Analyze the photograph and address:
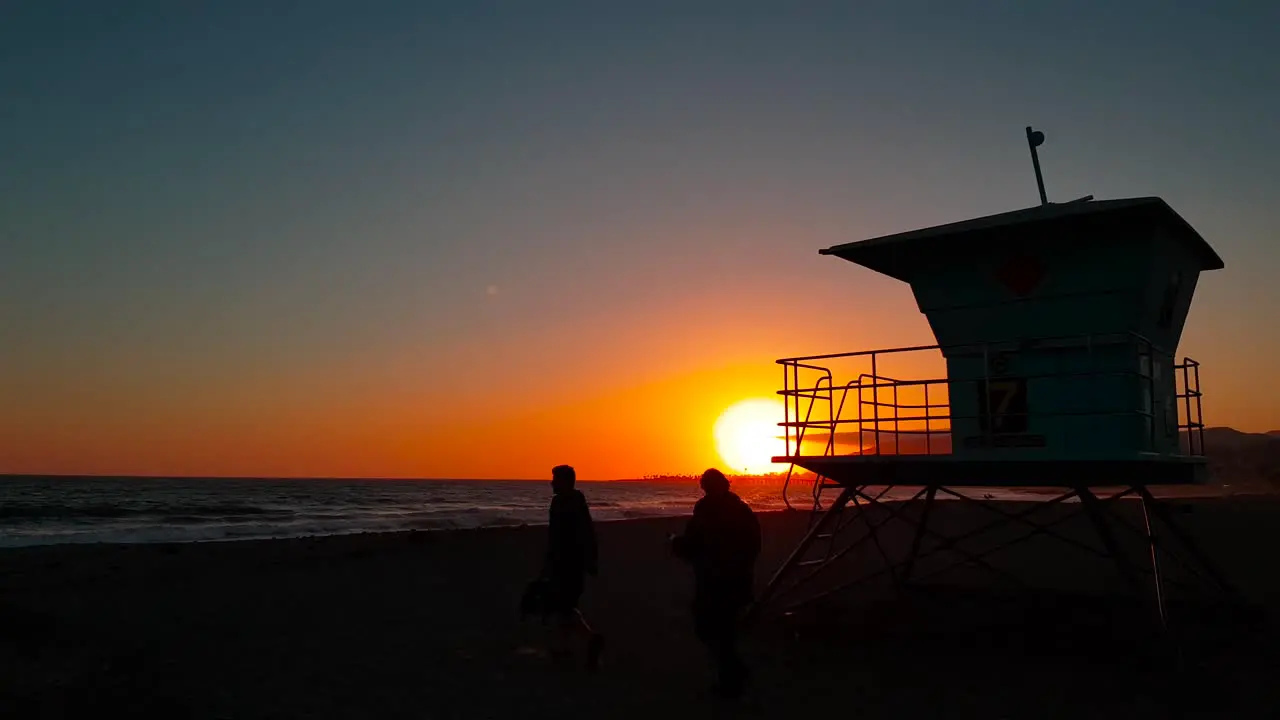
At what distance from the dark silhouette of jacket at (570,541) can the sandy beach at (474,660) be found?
3.62 ft

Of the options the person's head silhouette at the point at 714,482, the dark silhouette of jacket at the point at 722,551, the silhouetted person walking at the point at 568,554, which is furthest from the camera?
the silhouetted person walking at the point at 568,554

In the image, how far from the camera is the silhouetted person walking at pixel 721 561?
8070 mm

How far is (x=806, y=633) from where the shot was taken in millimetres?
11523

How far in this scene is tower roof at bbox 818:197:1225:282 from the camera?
9.65 meters

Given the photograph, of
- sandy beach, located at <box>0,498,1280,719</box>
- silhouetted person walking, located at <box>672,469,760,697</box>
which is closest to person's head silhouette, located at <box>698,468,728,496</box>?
silhouetted person walking, located at <box>672,469,760,697</box>

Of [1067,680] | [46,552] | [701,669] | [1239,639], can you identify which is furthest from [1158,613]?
[46,552]

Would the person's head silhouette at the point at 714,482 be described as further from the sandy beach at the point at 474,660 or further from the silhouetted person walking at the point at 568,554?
the sandy beach at the point at 474,660

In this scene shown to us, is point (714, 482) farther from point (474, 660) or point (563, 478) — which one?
point (474, 660)

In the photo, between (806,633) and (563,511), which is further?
(806,633)

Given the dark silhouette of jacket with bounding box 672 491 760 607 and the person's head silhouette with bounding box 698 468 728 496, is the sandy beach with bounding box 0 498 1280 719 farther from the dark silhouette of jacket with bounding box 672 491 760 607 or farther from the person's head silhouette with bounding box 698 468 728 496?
the person's head silhouette with bounding box 698 468 728 496

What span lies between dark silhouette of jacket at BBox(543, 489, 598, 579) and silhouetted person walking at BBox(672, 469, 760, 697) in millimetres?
1467

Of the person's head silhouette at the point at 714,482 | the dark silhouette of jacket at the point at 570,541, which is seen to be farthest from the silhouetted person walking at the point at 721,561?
the dark silhouette of jacket at the point at 570,541

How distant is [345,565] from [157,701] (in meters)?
12.3

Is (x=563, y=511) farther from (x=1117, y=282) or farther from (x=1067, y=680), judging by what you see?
(x=1117, y=282)
